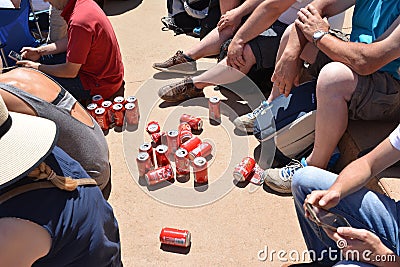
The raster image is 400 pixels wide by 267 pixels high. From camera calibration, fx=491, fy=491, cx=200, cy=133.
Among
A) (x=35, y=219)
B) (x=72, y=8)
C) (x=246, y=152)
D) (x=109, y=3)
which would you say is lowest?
(x=109, y=3)

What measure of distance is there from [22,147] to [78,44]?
216cm

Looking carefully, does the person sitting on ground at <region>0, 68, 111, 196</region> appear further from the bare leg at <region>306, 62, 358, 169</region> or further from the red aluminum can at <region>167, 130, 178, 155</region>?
the bare leg at <region>306, 62, 358, 169</region>

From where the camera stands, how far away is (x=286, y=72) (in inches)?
121

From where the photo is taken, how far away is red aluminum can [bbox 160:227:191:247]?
271 centimetres

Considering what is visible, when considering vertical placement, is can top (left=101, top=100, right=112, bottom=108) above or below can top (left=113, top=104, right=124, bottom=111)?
below

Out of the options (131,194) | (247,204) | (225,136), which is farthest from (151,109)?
(247,204)

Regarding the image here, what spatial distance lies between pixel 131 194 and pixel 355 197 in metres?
1.52

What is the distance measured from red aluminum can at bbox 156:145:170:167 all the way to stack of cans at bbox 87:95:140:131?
1.56 feet

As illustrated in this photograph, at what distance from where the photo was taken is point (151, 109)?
3.86 metres


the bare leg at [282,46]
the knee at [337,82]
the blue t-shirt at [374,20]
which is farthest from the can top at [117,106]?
the blue t-shirt at [374,20]

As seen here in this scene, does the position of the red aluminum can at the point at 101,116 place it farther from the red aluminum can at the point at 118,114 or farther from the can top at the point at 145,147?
the can top at the point at 145,147

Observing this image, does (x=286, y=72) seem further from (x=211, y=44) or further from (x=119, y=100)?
(x=119, y=100)

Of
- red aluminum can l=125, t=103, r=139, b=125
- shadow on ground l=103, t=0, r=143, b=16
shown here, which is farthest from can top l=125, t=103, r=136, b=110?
shadow on ground l=103, t=0, r=143, b=16

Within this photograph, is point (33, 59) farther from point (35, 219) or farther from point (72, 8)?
point (35, 219)
